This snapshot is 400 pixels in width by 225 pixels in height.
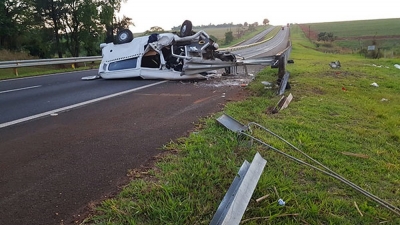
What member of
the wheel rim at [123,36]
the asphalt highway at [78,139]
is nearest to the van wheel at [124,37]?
the wheel rim at [123,36]

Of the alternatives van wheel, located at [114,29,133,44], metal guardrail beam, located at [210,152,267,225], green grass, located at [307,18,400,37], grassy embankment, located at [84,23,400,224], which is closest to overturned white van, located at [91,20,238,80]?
van wheel, located at [114,29,133,44]

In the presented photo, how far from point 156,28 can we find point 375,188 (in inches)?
1376

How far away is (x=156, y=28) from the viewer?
35594mm

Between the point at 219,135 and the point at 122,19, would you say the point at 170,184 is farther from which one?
the point at 122,19

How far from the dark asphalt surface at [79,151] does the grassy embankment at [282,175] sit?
0.25 meters

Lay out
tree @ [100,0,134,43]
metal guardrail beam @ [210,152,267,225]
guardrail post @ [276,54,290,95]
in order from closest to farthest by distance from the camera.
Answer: metal guardrail beam @ [210,152,267,225] < guardrail post @ [276,54,290,95] < tree @ [100,0,134,43]

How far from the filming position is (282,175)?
297 cm

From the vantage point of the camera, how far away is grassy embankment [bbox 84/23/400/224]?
2357mm

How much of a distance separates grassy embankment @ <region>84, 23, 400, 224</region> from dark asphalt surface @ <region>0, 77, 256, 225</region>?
25cm

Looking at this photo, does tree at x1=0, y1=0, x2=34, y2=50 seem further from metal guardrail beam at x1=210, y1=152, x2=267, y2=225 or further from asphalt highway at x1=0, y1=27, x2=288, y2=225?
metal guardrail beam at x1=210, y1=152, x2=267, y2=225

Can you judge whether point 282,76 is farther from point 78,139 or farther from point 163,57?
point 78,139

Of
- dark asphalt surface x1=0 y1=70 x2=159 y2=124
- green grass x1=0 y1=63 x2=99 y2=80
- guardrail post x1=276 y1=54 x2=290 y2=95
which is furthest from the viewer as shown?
green grass x1=0 y1=63 x2=99 y2=80

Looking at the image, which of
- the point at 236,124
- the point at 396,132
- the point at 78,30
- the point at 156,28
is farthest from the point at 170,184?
the point at 156,28

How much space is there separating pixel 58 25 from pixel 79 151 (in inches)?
1176
